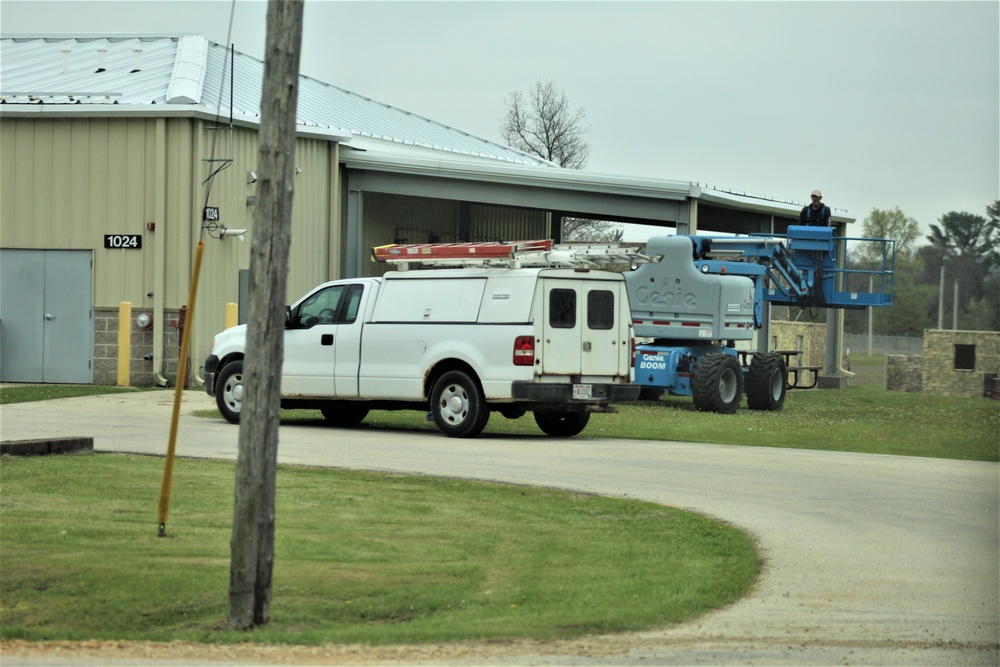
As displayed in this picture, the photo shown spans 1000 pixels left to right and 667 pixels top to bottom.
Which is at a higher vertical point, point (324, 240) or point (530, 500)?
point (324, 240)

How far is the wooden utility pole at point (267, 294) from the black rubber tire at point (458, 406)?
9444 mm

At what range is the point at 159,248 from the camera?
25.9 metres

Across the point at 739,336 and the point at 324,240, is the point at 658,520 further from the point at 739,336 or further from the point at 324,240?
the point at 324,240

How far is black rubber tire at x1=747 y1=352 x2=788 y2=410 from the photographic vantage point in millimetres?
25156

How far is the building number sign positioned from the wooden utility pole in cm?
1924

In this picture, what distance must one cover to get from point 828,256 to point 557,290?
12.7m

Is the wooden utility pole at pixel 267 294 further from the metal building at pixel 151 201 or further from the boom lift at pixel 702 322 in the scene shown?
the metal building at pixel 151 201

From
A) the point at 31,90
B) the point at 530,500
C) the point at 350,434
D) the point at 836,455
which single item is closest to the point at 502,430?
the point at 350,434

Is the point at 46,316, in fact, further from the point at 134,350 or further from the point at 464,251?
the point at 464,251

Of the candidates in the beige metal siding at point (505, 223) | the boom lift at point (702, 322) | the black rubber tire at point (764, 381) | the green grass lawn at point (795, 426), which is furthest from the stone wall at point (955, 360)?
the black rubber tire at point (764, 381)

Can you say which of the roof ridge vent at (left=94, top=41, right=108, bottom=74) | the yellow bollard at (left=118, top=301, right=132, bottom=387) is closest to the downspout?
the yellow bollard at (left=118, top=301, right=132, bottom=387)

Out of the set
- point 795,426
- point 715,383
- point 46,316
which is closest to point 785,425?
point 795,426

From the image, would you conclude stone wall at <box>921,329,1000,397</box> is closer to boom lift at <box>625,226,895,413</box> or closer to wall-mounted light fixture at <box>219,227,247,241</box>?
boom lift at <box>625,226,895,413</box>

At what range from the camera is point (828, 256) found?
2812 cm
